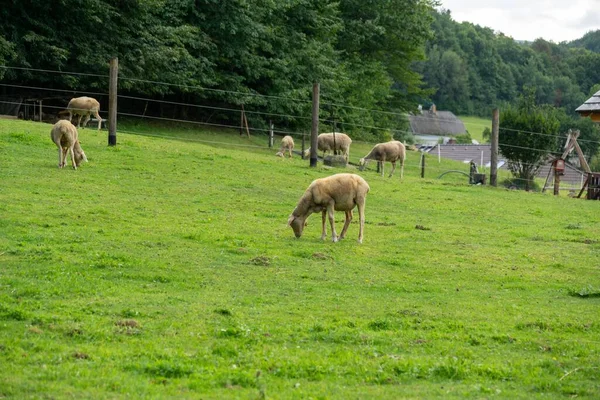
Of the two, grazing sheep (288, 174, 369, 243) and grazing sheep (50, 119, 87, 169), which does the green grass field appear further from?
grazing sheep (50, 119, 87, 169)

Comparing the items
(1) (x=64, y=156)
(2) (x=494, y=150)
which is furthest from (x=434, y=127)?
(1) (x=64, y=156)

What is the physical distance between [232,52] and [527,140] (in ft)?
60.8

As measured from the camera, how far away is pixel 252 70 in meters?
45.1

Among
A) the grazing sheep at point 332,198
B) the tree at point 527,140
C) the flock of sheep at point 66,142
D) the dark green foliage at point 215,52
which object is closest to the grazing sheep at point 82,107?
the dark green foliage at point 215,52

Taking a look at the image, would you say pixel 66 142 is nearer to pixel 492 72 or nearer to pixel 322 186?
pixel 322 186

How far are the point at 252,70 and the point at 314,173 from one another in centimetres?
2001

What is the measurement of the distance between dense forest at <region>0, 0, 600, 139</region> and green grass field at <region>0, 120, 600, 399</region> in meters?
13.2

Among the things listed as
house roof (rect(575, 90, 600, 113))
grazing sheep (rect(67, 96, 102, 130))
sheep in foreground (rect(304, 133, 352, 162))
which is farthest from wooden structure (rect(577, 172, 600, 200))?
grazing sheep (rect(67, 96, 102, 130))

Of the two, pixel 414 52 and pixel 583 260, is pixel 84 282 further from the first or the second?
pixel 414 52

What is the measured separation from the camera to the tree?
45.6 metres

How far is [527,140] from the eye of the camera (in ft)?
166

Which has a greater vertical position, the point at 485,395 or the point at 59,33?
the point at 59,33

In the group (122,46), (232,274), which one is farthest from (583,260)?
(122,46)

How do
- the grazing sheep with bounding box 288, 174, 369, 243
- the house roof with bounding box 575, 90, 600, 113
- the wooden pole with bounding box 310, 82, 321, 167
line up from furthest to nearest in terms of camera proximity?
the wooden pole with bounding box 310, 82, 321, 167
the grazing sheep with bounding box 288, 174, 369, 243
the house roof with bounding box 575, 90, 600, 113
